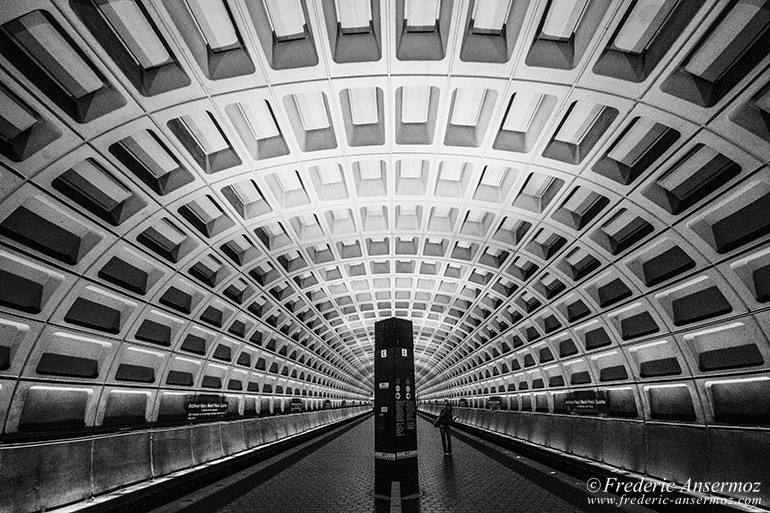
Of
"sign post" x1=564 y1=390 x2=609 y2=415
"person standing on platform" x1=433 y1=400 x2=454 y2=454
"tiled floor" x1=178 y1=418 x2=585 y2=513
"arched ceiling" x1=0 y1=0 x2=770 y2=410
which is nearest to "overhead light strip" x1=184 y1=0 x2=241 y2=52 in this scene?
"arched ceiling" x1=0 y1=0 x2=770 y2=410

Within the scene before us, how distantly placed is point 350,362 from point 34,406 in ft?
108

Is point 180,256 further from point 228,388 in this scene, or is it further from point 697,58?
point 697,58

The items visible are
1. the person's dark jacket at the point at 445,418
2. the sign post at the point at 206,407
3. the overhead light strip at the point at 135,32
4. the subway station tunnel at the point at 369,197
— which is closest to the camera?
the overhead light strip at the point at 135,32

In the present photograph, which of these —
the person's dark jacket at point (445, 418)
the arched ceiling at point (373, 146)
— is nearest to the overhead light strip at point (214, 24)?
the arched ceiling at point (373, 146)

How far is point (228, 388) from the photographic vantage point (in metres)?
18.0

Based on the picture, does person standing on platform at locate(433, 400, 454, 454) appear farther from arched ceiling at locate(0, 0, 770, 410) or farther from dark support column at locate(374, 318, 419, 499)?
arched ceiling at locate(0, 0, 770, 410)

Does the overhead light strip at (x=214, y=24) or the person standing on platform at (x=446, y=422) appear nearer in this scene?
the overhead light strip at (x=214, y=24)

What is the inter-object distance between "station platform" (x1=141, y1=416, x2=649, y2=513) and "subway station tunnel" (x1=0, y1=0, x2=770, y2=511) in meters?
0.34

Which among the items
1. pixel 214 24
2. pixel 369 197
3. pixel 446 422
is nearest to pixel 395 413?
pixel 446 422

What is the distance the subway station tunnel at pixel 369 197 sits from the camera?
625 cm

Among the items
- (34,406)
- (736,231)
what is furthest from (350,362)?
(736,231)

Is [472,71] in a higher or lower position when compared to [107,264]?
higher

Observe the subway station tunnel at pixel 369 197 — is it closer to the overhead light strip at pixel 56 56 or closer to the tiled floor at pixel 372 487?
the overhead light strip at pixel 56 56

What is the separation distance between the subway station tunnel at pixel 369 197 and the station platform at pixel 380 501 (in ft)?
1.11
